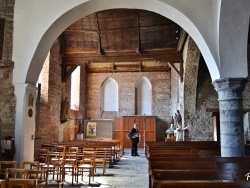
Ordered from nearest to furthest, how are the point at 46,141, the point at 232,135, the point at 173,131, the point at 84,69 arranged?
the point at 232,135 → the point at 46,141 → the point at 173,131 → the point at 84,69

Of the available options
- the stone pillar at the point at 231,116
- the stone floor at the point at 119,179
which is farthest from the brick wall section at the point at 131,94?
the stone pillar at the point at 231,116

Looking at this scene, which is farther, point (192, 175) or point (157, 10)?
point (157, 10)

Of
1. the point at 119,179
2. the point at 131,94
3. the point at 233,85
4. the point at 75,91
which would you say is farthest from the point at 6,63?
the point at 131,94

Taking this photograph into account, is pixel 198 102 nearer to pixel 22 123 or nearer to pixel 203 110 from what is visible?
pixel 203 110

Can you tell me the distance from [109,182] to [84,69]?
1221cm

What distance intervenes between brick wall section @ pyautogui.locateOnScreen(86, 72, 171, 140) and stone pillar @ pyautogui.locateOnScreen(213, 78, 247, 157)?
1251 centimetres

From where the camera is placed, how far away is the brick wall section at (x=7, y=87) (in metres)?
6.68

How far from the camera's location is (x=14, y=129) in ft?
21.8

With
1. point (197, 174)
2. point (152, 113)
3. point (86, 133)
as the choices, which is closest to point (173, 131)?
point (152, 113)

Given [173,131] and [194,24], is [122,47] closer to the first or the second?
[173,131]

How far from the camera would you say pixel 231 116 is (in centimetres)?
539

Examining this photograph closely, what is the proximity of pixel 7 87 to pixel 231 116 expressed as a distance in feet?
16.8

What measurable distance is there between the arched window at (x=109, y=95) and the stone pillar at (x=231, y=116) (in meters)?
13.5

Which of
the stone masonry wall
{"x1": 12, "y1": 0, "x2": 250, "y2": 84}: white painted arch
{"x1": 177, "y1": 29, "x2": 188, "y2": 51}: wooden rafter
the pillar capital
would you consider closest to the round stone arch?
{"x1": 12, "y1": 0, "x2": 250, "y2": 84}: white painted arch
